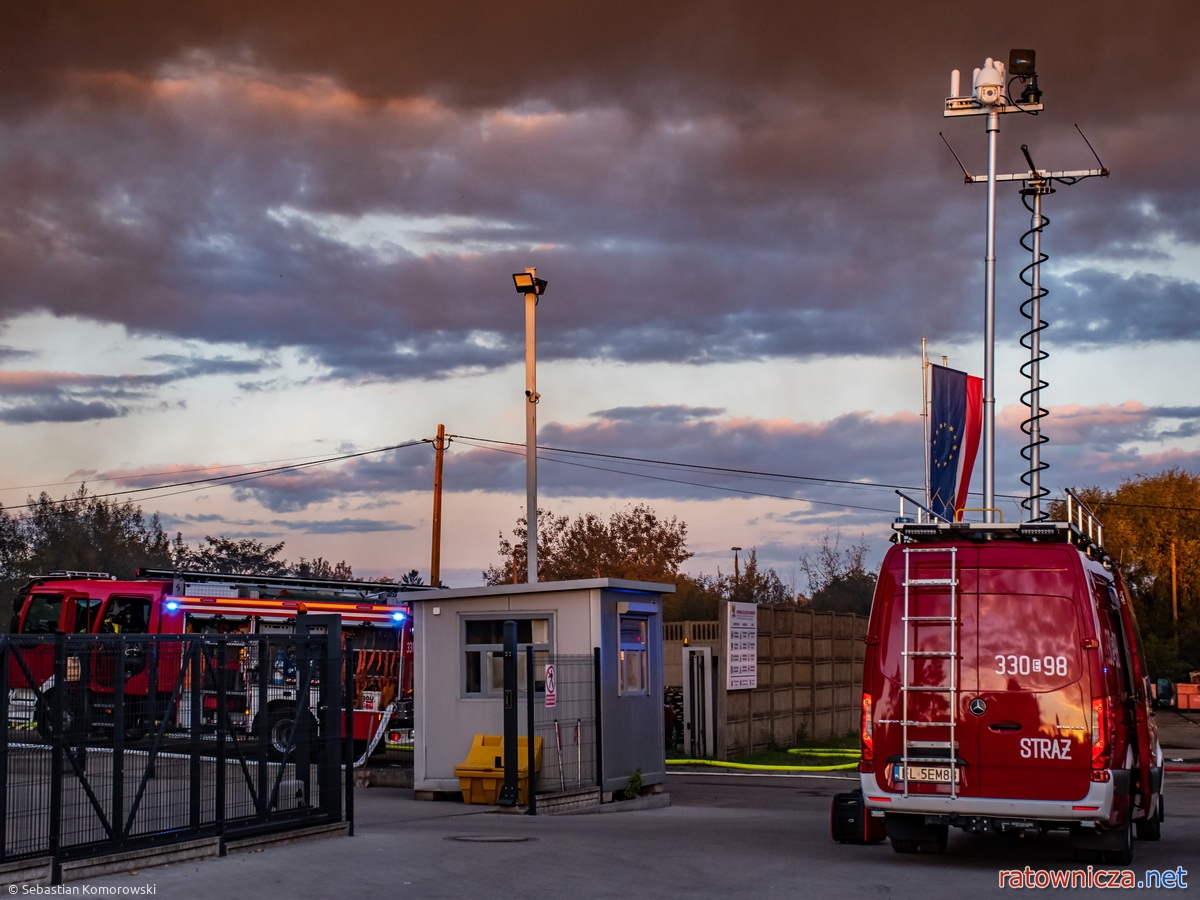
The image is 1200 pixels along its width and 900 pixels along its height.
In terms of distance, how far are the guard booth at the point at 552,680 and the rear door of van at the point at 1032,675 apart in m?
7.07

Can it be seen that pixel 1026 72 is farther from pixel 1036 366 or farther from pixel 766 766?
pixel 766 766

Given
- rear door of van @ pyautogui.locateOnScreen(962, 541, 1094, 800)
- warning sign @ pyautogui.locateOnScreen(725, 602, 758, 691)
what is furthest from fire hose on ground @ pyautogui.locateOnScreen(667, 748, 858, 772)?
rear door of van @ pyautogui.locateOnScreen(962, 541, 1094, 800)

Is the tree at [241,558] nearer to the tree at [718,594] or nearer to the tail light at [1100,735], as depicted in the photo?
the tree at [718,594]

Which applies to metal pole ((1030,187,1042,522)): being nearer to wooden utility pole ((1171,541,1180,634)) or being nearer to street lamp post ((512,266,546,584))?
street lamp post ((512,266,546,584))

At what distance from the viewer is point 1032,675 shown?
11359 millimetres

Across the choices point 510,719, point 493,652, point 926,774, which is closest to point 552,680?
point 510,719

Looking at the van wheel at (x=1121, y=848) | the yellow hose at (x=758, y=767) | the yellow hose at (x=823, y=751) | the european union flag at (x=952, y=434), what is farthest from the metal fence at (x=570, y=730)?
the yellow hose at (x=823, y=751)

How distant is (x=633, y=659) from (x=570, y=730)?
1.85 meters

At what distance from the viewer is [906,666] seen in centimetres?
1167

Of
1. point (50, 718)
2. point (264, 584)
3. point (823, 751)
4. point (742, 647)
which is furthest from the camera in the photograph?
point (823, 751)

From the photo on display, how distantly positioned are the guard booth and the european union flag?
4.18m

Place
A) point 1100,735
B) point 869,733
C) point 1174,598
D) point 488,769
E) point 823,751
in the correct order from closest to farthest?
point 1100,735
point 869,733
point 488,769
point 823,751
point 1174,598

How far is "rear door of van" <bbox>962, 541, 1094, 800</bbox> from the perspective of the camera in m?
11.2

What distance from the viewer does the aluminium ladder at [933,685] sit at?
37.7 ft
